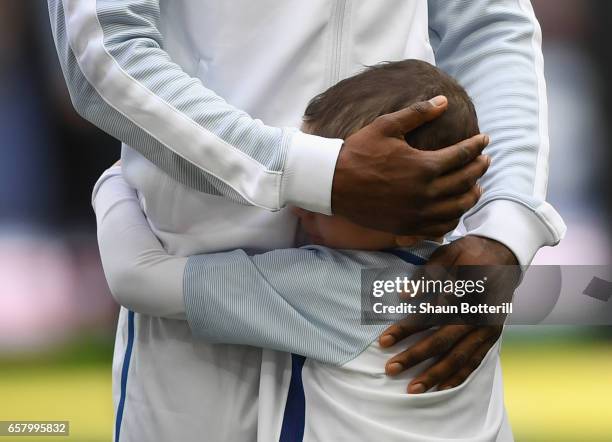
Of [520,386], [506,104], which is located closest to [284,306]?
[506,104]

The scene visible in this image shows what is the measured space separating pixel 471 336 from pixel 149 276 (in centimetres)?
32

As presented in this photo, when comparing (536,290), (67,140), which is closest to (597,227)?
(67,140)

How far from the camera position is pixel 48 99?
3.00m

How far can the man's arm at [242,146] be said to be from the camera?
2.76 feet

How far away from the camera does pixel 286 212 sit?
3.08 feet

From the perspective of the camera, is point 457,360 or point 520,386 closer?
point 457,360

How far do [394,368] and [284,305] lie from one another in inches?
4.6

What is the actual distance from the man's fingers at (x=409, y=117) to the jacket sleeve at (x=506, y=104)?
0.16 metres

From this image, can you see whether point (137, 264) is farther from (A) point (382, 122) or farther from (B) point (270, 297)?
(A) point (382, 122)

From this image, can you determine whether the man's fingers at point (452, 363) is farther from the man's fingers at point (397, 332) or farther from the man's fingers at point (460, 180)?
the man's fingers at point (460, 180)

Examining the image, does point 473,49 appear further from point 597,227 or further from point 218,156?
point 597,227

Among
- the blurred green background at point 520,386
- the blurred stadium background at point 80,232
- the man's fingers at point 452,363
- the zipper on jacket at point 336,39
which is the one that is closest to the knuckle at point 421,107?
the zipper on jacket at point 336,39

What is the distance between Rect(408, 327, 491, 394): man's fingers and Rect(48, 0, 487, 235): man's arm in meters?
0.12

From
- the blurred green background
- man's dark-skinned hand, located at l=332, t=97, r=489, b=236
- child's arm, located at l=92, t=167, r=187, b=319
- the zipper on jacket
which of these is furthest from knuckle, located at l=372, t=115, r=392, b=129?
the blurred green background
